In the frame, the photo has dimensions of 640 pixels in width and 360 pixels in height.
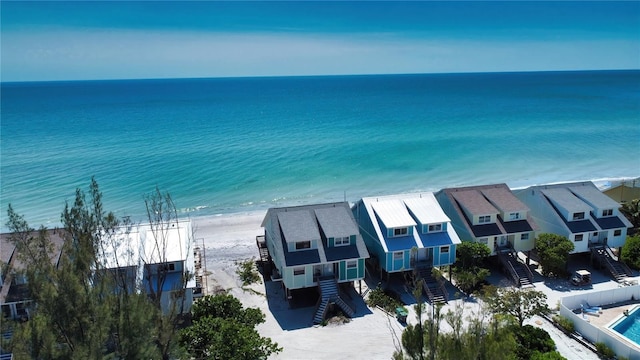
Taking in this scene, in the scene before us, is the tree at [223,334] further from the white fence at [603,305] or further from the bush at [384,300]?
the white fence at [603,305]

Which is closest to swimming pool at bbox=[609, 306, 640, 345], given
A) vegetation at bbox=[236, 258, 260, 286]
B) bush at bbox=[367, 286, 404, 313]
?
bush at bbox=[367, 286, 404, 313]

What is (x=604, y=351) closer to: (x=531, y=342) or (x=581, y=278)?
(x=531, y=342)

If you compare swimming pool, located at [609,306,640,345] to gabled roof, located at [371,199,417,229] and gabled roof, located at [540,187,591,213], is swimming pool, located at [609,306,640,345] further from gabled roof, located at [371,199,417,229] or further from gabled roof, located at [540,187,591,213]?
gabled roof, located at [371,199,417,229]

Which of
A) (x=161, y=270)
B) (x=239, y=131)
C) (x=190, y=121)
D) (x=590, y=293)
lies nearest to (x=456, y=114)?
(x=239, y=131)

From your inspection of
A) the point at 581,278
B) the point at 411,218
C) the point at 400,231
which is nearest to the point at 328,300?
the point at 400,231

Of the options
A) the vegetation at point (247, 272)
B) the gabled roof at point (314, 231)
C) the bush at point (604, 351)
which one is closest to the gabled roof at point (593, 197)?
the bush at point (604, 351)

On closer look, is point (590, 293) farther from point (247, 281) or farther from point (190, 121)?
point (190, 121)
